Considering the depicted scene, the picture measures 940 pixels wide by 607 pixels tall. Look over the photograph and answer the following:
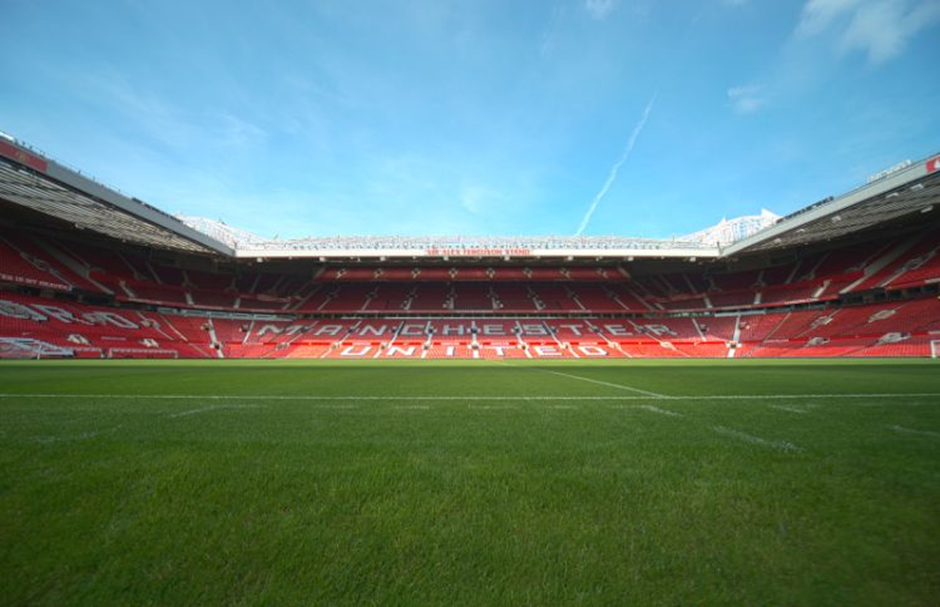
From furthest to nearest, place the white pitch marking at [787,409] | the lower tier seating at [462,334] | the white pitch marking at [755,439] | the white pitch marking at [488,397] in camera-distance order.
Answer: the lower tier seating at [462,334] → the white pitch marking at [488,397] → the white pitch marking at [787,409] → the white pitch marking at [755,439]

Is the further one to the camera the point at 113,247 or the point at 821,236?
the point at 113,247

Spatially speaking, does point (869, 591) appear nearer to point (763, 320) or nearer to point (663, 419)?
point (663, 419)

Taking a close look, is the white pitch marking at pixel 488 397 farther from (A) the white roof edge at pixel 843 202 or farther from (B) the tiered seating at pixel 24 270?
(B) the tiered seating at pixel 24 270

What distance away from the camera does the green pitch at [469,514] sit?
1.21 meters

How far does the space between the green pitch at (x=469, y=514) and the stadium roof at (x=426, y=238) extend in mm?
22146

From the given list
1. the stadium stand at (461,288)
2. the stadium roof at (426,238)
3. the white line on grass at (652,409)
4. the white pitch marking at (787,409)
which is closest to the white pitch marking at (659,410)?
the white line on grass at (652,409)

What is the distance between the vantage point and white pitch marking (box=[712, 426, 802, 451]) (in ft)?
8.45

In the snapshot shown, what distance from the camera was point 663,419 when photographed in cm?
367

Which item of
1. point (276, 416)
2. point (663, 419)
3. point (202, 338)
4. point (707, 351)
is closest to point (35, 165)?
point (202, 338)

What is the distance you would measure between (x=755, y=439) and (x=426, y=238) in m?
32.4

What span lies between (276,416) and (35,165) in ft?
71.9

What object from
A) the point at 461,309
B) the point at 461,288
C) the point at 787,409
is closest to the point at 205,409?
the point at 787,409

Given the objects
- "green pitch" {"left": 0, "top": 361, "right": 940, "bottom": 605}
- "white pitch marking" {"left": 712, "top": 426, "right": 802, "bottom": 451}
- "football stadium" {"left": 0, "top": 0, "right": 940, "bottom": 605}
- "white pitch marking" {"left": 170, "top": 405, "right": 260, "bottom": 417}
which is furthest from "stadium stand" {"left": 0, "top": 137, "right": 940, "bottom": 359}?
"white pitch marking" {"left": 712, "top": 426, "right": 802, "bottom": 451}

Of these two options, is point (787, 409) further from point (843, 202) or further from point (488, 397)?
point (843, 202)
